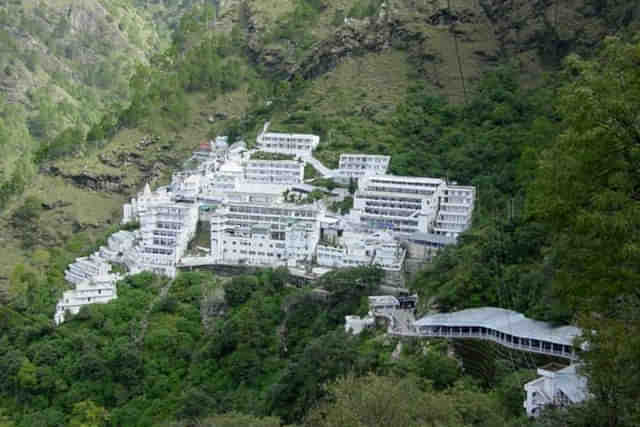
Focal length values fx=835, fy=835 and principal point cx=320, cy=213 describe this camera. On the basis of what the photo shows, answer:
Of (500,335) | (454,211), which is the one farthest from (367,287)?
(500,335)

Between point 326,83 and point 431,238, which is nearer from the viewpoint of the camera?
point 431,238

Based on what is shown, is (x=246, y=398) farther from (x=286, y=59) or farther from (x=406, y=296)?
(x=286, y=59)

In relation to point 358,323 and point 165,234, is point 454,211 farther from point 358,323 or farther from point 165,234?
point 165,234

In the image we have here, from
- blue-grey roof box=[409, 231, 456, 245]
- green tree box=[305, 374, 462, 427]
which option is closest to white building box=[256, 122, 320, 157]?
blue-grey roof box=[409, 231, 456, 245]

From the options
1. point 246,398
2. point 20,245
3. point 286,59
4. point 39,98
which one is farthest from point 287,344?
point 39,98

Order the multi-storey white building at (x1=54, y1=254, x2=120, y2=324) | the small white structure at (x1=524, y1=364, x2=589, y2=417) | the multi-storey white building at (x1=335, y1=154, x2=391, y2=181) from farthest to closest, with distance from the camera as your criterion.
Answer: the multi-storey white building at (x1=335, y1=154, x2=391, y2=181) → the multi-storey white building at (x1=54, y1=254, x2=120, y2=324) → the small white structure at (x1=524, y1=364, x2=589, y2=417)

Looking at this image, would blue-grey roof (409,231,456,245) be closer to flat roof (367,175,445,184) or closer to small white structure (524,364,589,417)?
flat roof (367,175,445,184)
